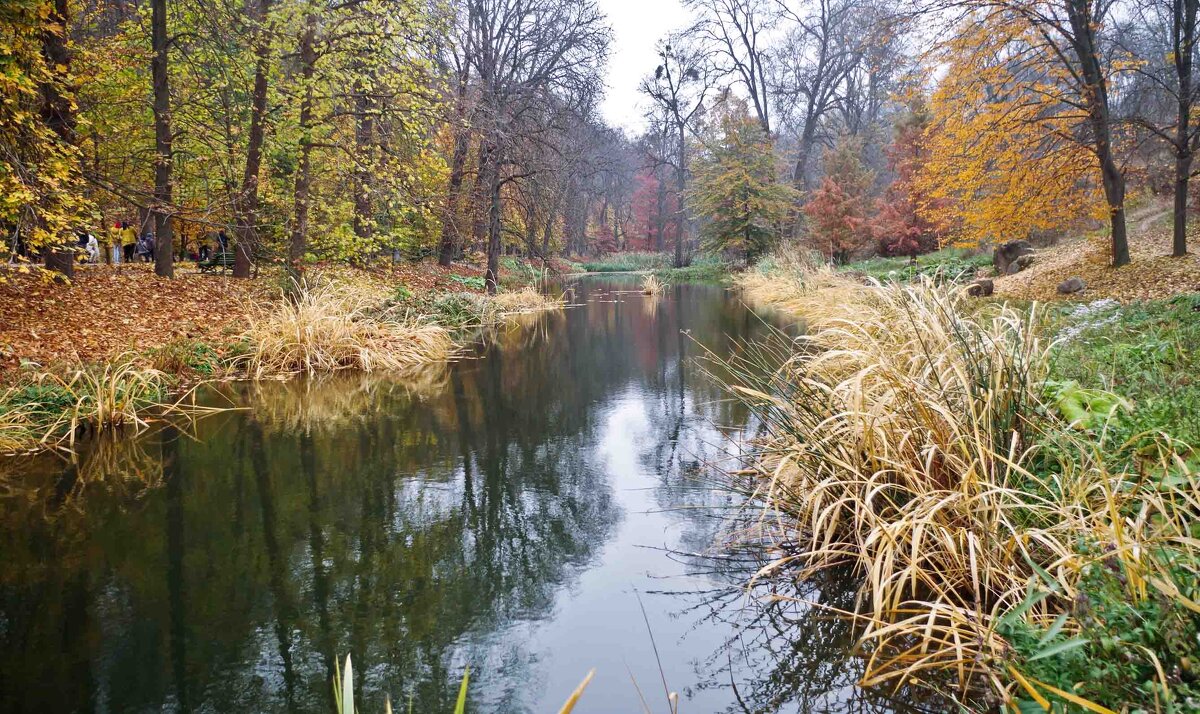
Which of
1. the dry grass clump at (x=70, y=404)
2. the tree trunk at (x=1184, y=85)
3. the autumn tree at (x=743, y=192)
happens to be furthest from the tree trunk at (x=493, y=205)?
the autumn tree at (x=743, y=192)

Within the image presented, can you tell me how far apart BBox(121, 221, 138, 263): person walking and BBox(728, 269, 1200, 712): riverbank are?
14.9m

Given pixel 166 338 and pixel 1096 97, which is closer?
pixel 166 338

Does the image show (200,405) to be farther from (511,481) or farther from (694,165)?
(694,165)

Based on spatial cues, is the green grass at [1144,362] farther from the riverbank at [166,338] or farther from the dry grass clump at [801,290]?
the riverbank at [166,338]

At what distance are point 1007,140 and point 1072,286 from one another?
272 cm

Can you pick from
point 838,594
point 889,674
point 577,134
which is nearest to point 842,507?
point 838,594

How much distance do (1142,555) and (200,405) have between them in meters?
6.44

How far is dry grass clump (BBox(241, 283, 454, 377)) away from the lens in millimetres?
7414

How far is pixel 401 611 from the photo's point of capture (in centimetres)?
267

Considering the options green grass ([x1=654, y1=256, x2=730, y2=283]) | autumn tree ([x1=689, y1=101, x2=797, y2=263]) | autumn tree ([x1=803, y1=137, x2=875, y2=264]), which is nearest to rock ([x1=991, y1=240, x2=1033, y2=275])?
autumn tree ([x1=803, y1=137, x2=875, y2=264])

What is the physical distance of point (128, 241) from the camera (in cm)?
1507

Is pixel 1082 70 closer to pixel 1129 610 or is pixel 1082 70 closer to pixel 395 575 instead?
pixel 1129 610

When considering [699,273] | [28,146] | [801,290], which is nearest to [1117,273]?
[801,290]

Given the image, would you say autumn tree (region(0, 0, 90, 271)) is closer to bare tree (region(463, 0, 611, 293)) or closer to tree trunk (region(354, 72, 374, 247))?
tree trunk (region(354, 72, 374, 247))
